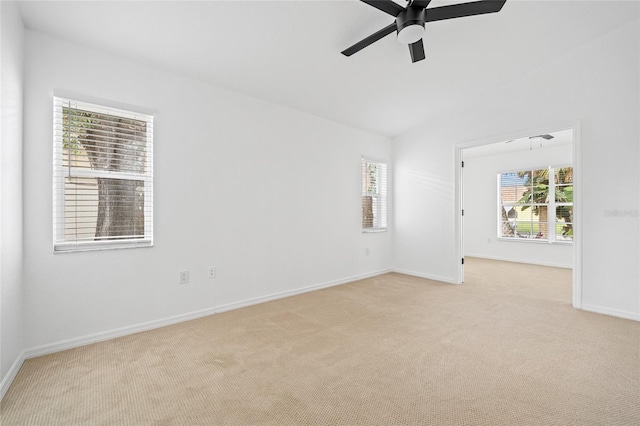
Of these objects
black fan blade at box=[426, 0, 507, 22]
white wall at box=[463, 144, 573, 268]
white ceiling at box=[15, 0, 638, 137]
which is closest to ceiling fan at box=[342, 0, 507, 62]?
black fan blade at box=[426, 0, 507, 22]

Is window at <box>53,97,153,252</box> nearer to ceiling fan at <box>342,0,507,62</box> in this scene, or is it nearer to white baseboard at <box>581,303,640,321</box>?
ceiling fan at <box>342,0,507,62</box>

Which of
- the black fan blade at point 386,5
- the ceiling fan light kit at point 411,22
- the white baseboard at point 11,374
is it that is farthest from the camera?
the ceiling fan light kit at point 411,22

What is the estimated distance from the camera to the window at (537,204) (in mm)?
6250

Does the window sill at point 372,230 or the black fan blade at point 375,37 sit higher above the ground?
the black fan blade at point 375,37

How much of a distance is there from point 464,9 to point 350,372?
2687mm

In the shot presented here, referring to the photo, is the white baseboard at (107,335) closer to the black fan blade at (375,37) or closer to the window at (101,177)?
the window at (101,177)

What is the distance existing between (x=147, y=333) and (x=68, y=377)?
2.44ft

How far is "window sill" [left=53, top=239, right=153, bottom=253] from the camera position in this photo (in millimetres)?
2463

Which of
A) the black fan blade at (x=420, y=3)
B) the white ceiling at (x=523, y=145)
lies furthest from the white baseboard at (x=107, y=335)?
the white ceiling at (x=523, y=145)

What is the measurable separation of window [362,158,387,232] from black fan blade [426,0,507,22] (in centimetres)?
294

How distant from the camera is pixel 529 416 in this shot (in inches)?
63.9

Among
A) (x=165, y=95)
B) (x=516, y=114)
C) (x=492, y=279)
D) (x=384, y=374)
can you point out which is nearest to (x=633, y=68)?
(x=516, y=114)

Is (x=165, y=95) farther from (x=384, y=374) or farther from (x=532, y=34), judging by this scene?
(x=532, y=34)

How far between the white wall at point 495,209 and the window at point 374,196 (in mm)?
2845
